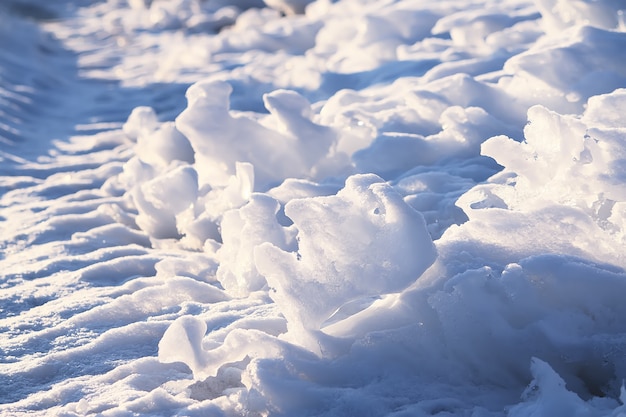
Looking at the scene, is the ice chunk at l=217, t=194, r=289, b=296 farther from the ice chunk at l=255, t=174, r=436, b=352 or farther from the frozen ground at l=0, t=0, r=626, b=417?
the ice chunk at l=255, t=174, r=436, b=352

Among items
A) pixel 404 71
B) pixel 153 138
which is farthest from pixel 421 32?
pixel 153 138

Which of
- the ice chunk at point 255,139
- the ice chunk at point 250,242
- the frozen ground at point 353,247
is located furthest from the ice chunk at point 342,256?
the ice chunk at point 255,139

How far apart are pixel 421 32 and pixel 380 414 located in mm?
4919

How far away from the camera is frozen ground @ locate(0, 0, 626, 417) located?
2053mm

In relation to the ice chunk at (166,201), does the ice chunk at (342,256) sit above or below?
below

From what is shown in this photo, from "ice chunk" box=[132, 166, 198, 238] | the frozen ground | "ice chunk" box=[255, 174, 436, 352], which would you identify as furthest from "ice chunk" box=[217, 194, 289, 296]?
"ice chunk" box=[132, 166, 198, 238]

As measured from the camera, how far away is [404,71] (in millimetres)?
5270

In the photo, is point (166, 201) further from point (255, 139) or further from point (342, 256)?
point (342, 256)

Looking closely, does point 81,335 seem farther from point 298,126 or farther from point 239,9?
point 239,9

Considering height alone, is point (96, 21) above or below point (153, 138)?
above

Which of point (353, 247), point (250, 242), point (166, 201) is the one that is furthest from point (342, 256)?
point (166, 201)

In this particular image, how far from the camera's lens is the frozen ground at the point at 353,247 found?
2053 mm

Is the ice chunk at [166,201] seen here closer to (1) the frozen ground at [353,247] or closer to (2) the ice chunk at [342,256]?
(1) the frozen ground at [353,247]

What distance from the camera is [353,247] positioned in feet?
6.97
